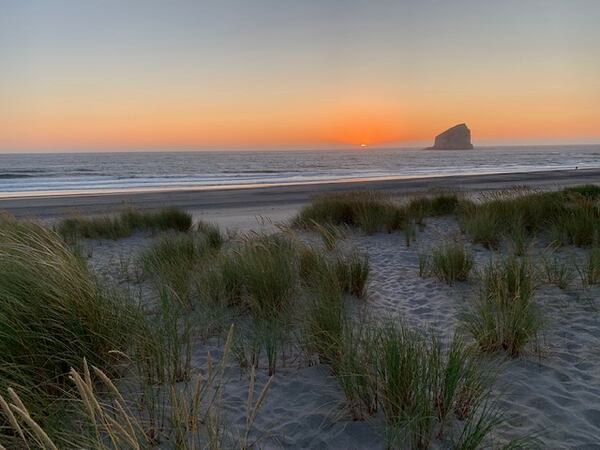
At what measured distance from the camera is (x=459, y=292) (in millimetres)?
5367

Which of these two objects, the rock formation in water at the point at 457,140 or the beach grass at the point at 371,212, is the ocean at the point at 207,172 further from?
the rock formation in water at the point at 457,140

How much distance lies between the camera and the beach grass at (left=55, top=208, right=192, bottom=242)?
32.7 ft

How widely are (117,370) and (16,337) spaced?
0.69m

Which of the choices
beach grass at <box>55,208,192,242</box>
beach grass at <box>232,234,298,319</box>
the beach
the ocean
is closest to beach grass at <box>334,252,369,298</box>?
the beach

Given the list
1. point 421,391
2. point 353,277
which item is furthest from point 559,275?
point 421,391

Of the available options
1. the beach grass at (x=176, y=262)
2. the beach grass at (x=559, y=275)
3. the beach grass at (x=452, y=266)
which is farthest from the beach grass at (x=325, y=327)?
the beach grass at (x=559, y=275)

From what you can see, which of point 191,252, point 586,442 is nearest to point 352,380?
point 586,442

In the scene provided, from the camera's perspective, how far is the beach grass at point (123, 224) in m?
9.96

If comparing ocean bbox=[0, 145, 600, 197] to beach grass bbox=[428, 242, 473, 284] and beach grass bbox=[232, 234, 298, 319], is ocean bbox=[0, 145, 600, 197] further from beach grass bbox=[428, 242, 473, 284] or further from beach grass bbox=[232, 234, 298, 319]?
beach grass bbox=[232, 234, 298, 319]

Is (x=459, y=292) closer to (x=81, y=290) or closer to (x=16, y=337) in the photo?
(x=81, y=290)

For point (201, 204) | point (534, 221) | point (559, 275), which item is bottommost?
point (559, 275)

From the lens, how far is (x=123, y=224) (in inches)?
409

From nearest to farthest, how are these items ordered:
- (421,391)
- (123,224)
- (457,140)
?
(421,391)
(123,224)
(457,140)

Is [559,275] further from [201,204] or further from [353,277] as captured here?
[201,204]
